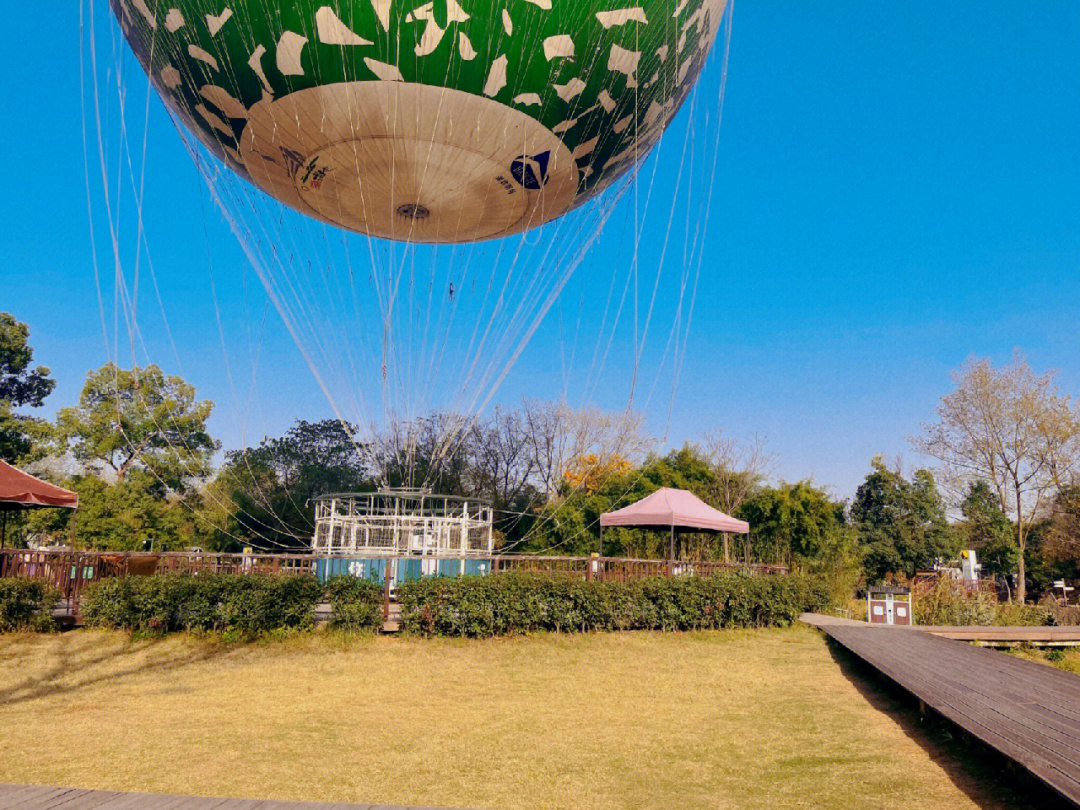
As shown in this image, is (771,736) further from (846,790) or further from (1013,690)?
(1013,690)

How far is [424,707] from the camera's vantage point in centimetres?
833

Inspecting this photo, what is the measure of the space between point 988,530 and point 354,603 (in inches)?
1585

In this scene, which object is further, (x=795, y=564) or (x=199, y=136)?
(x=795, y=564)

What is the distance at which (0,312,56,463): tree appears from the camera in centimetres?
3825

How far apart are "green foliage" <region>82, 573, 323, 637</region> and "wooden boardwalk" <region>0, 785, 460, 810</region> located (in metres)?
7.33

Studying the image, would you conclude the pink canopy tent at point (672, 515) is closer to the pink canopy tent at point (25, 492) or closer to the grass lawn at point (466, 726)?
the grass lawn at point (466, 726)

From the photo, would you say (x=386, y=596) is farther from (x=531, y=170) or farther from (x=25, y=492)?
(x=531, y=170)

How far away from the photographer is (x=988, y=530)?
41.2 m

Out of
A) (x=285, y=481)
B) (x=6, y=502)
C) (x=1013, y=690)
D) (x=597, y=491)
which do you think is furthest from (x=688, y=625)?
(x=285, y=481)

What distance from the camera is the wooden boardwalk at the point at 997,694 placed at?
542 cm

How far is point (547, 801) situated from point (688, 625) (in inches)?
378

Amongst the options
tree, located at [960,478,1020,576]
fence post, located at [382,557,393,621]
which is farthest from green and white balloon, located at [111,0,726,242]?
tree, located at [960,478,1020,576]

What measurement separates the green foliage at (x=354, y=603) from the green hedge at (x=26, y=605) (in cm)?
440

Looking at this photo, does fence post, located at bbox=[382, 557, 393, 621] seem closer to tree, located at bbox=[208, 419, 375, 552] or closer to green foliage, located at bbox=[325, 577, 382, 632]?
green foliage, located at bbox=[325, 577, 382, 632]
